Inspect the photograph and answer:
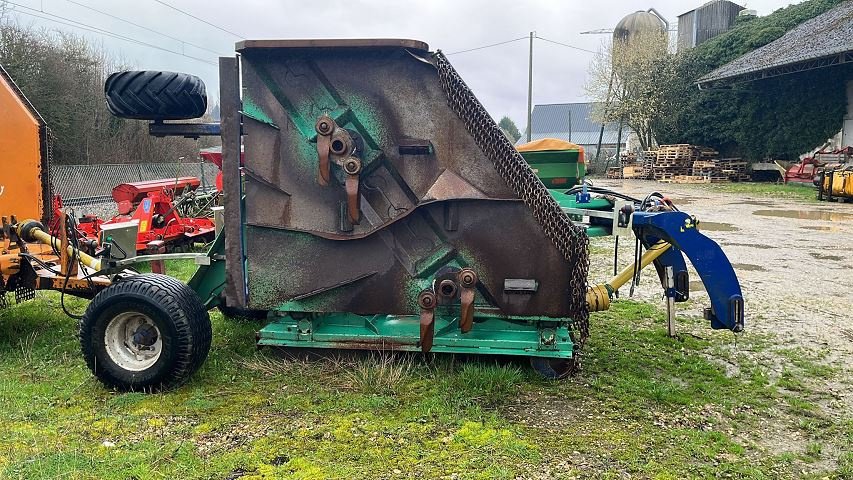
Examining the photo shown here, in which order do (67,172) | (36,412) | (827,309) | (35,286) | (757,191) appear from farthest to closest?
(757,191), (67,172), (827,309), (35,286), (36,412)

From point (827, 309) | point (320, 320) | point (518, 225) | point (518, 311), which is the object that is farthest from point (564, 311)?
point (827, 309)

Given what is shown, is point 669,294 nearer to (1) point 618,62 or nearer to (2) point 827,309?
(2) point 827,309

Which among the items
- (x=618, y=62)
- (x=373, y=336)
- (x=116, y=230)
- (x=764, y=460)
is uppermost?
(x=618, y=62)

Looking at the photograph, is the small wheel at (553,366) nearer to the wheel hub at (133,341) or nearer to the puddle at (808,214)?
the wheel hub at (133,341)

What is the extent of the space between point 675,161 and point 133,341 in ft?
96.8

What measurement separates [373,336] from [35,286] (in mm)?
2777

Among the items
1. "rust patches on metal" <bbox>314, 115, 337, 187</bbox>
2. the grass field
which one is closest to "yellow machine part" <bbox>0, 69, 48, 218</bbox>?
the grass field

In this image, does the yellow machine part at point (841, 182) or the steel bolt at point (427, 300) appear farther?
the yellow machine part at point (841, 182)

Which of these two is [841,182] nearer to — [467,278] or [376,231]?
[467,278]

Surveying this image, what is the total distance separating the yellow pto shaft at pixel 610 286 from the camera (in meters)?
4.80

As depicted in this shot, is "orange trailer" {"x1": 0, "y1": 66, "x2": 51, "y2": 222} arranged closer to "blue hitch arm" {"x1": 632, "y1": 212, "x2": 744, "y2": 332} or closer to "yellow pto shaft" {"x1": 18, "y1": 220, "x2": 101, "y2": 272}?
"yellow pto shaft" {"x1": 18, "y1": 220, "x2": 101, "y2": 272}

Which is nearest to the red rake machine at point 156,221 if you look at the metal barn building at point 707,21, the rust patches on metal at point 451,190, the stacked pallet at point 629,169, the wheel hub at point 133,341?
the wheel hub at point 133,341

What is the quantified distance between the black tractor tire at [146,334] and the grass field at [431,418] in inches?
5.6

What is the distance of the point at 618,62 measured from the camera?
116ft
